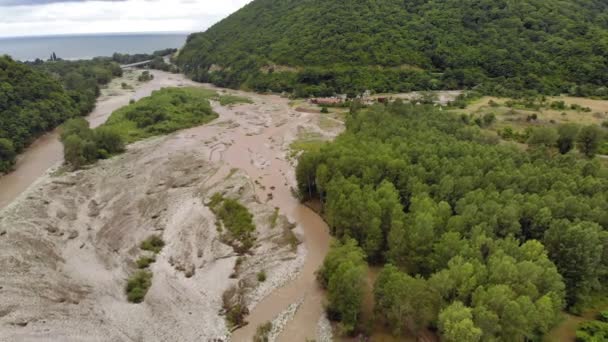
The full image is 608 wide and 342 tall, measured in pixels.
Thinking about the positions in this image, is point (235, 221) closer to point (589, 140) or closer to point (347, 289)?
point (347, 289)

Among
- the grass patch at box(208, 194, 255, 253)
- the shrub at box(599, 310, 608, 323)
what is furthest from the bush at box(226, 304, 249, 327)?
the shrub at box(599, 310, 608, 323)

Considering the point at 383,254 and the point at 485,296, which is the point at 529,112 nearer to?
the point at 383,254

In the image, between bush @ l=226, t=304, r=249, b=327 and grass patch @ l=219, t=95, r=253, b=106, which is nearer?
bush @ l=226, t=304, r=249, b=327

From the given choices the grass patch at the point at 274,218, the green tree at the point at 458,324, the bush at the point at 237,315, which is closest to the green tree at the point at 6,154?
the grass patch at the point at 274,218

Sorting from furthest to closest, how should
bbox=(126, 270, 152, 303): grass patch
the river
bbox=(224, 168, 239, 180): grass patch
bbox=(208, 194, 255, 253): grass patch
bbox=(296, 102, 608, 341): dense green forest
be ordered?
bbox=(224, 168, 239, 180): grass patch
the river
bbox=(208, 194, 255, 253): grass patch
bbox=(126, 270, 152, 303): grass patch
bbox=(296, 102, 608, 341): dense green forest

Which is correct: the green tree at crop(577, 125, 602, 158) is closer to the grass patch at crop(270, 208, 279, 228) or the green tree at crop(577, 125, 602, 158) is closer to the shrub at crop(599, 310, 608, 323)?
the shrub at crop(599, 310, 608, 323)

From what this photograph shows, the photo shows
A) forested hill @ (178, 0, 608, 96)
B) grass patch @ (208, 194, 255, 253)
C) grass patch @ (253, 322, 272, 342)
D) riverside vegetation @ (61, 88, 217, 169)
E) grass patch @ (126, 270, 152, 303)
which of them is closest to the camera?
grass patch @ (253, 322, 272, 342)

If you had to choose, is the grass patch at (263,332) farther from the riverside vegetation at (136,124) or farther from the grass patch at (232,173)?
the riverside vegetation at (136,124)
